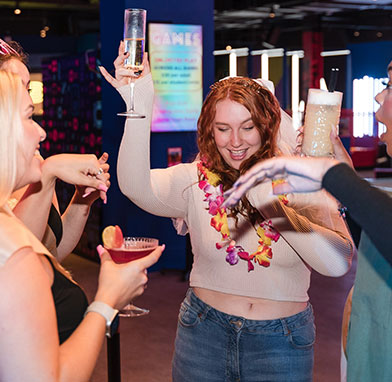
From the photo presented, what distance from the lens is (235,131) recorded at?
2.16 meters

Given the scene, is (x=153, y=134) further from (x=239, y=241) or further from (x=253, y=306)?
(x=253, y=306)

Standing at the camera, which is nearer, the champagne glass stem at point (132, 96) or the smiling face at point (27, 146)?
the smiling face at point (27, 146)

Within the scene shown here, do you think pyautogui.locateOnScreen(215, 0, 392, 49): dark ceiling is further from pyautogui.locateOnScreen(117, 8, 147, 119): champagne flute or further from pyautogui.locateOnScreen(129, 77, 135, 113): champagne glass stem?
pyautogui.locateOnScreen(129, 77, 135, 113): champagne glass stem

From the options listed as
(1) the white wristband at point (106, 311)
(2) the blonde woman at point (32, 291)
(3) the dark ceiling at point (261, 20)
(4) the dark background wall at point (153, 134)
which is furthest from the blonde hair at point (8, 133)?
(3) the dark ceiling at point (261, 20)

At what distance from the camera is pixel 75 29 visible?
14.3 meters

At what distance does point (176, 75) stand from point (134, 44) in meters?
4.06

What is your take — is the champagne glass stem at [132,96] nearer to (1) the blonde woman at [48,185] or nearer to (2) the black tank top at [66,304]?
(1) the blonde woman at [48,185]

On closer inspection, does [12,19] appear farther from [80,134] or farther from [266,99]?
[266,99]

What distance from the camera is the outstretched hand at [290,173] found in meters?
1.32

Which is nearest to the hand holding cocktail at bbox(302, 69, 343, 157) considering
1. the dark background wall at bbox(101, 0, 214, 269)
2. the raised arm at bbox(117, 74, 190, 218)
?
the raised arm at bbox(117, 74, 190, 218)

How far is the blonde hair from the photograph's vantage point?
1382 mm

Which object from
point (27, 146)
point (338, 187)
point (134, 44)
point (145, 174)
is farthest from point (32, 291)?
point (134, 44)

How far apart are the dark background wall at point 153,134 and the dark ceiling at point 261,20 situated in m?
5.93

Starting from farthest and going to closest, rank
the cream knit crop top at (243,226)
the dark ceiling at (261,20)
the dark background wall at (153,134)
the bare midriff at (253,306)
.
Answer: the dark ceiling at (261,20) → the dark background wall at (153,134) → the bare midriff at (253,306) → the cream knit crop top at (243,226)
